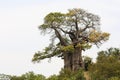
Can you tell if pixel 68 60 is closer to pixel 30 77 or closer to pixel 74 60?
pixel 74 60

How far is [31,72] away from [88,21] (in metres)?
10.7

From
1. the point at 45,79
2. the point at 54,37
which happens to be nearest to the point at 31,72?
the point at 45,79

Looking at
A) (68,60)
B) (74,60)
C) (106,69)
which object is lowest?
(106,69)

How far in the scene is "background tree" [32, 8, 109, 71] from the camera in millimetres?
72056

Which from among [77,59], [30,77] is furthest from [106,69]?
[77,59]

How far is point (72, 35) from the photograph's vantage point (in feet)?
239

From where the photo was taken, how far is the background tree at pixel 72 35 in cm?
7206

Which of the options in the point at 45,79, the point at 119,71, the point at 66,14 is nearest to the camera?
the point at 119,71

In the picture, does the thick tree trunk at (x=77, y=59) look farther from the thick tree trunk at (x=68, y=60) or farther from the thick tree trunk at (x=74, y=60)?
the thick tree trunk at (x=68, y=60)

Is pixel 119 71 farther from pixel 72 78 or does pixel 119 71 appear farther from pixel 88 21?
pixel 88 21

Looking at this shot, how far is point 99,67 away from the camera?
60375 mm

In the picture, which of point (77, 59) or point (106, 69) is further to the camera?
point (77, 59)

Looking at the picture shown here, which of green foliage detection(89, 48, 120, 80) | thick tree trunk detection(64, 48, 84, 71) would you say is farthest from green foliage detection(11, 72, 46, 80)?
thick tree trunk detection(64, 48, 84, 71)

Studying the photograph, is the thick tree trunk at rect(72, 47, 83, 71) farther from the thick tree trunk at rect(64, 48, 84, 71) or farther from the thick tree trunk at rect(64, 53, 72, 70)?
the thick tree trunk at rect(64, 53, 72, 70)
